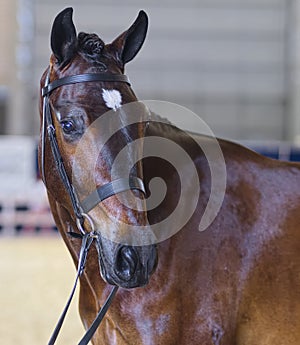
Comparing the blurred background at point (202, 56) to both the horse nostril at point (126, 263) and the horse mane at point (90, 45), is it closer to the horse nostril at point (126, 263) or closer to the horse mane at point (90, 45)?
the horse mane at point (90, 45)

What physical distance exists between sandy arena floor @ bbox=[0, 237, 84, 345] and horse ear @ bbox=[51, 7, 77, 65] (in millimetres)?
2743

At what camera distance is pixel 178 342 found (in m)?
1.78

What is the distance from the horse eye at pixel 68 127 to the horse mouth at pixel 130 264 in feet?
1.15

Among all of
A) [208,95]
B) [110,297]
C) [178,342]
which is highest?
[110,297]

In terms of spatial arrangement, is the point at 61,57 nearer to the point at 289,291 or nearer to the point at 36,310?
the point at 289,291

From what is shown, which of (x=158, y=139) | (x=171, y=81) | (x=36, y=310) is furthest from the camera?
(x=171, y=81)

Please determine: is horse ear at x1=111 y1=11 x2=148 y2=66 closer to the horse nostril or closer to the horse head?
the horse head

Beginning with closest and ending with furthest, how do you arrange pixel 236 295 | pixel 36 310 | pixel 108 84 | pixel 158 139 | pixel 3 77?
pixel 108 84 → pixel 236 295 → pixel 158 139 → pixel 36 310 → pixel 3 77

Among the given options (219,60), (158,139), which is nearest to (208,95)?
(219,60)

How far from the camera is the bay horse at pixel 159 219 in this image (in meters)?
1.65

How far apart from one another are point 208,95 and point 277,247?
12.5m

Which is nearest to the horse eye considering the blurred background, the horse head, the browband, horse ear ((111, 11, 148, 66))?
the horse head

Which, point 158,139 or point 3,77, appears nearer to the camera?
point 158,139

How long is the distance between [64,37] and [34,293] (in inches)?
165
